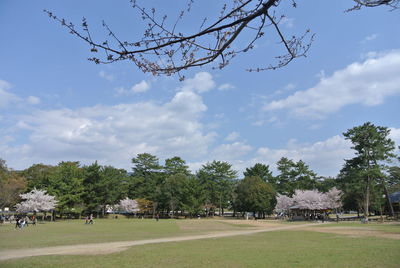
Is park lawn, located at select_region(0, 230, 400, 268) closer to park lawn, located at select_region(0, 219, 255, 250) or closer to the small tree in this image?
park lawn, located at select_region(0, 219, 255, 250)

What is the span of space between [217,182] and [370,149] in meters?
34.6

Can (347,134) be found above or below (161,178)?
above

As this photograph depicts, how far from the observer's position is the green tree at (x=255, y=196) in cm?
5706

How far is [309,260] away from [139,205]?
54.5 metres

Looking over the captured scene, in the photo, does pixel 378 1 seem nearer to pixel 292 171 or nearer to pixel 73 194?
pixel 73 194

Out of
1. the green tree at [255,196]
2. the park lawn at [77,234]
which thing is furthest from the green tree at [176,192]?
the park lawn at [77,234]

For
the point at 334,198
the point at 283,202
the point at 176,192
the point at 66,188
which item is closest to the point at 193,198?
the point at 176,192

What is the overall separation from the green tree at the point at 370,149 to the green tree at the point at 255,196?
18.9 metres

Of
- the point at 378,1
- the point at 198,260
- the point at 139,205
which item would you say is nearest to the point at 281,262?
the point at 198,260

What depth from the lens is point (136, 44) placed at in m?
2.90

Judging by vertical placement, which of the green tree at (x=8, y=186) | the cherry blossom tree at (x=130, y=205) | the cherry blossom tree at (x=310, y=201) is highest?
the green tree at (x=8, y=186)

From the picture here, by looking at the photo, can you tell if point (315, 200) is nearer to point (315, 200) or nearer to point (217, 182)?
point (315, 200)

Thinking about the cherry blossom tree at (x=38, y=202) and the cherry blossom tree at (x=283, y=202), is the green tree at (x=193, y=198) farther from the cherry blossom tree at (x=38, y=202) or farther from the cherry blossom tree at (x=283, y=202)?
the cherry blossom tree at (x=38, y=202)

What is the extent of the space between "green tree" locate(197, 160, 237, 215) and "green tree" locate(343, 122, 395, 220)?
3083 centimetres
